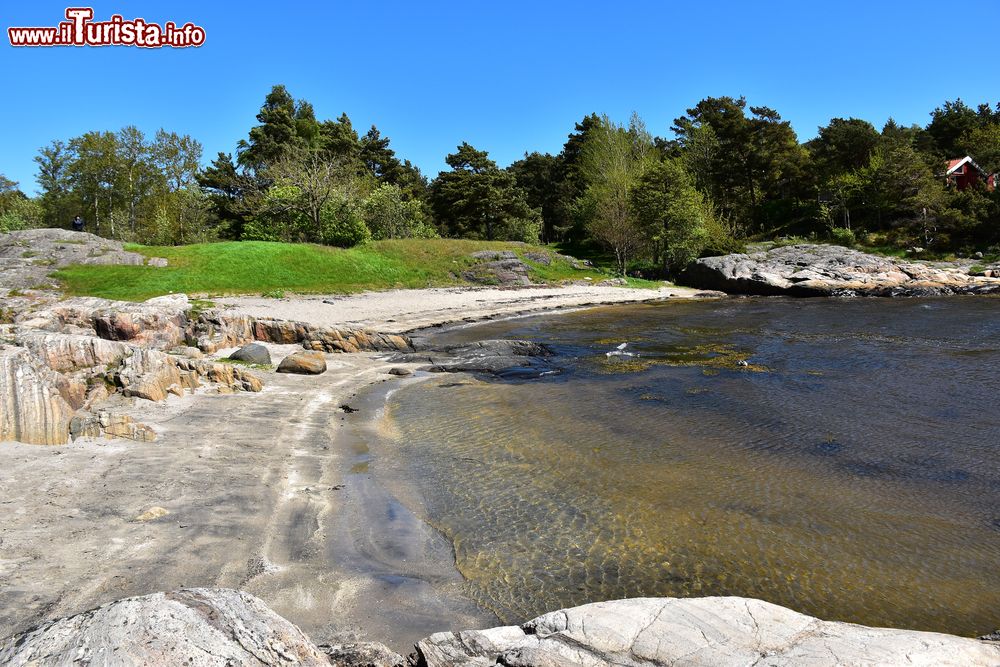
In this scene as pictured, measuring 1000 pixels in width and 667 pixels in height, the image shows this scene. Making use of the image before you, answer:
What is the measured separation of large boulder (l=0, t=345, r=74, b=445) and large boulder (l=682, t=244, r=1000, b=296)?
4840 centimetres

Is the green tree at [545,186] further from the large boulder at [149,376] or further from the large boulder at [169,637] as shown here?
the large boulder at [169,637]

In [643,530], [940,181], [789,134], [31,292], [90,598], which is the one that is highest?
[789,134]

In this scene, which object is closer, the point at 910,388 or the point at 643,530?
the point at 643,530

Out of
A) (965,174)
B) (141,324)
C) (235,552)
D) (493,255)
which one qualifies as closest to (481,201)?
(493,255)

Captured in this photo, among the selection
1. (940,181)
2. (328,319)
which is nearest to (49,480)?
(328,319)

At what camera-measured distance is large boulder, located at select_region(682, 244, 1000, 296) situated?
43.2 m

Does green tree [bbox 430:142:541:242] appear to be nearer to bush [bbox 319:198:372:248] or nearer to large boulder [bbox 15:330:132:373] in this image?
bush [bbox 319:198:372:248]

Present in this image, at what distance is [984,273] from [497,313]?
41.0 meters

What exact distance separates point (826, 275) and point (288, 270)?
42.4m

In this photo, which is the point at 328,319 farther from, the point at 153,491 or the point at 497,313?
the point at 153,491

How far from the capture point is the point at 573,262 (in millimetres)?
54125

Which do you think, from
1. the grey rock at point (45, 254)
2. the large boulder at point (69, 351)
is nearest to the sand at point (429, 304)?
the grey rock at point (45, 254)

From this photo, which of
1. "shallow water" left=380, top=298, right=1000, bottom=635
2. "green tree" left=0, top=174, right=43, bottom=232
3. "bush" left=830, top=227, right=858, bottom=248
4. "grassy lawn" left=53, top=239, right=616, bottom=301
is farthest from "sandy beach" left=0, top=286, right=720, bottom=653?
"bush" left=830, top=227, right=858, bottom=248

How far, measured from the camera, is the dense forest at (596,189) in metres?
53.4
